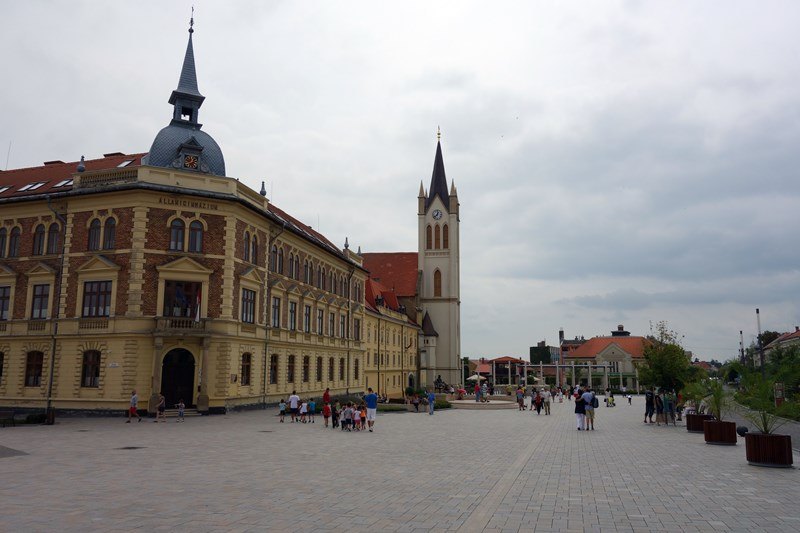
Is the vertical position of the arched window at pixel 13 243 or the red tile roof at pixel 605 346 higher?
the arched window at pixel 13 243

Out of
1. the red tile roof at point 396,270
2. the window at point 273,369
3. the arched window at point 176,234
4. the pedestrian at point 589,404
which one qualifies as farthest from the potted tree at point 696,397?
the red tile roof at point 396,270

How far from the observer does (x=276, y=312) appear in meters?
40.4

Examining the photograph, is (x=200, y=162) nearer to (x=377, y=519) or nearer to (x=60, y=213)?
(x=60, y=213)

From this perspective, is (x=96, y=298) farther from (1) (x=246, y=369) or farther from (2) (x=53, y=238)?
(1) (x=246, y=369)

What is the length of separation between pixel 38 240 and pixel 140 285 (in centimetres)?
867

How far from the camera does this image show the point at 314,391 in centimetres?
4691

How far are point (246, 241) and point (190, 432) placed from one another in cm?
1486

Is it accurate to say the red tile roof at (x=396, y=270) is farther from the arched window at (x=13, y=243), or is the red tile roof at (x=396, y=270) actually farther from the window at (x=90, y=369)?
the window at (x=90, y=369)

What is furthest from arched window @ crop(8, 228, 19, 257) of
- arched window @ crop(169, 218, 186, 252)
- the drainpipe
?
arched window @ crop(169, 218, 186, 252)

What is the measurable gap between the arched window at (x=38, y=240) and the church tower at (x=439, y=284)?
6055 centimetres

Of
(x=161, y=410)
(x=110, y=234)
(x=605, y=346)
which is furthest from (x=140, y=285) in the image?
(x=605, y=346)

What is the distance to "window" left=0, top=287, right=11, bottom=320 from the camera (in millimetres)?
35156

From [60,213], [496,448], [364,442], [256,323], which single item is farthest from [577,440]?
[60,213]

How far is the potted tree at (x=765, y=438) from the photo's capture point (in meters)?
15.5
